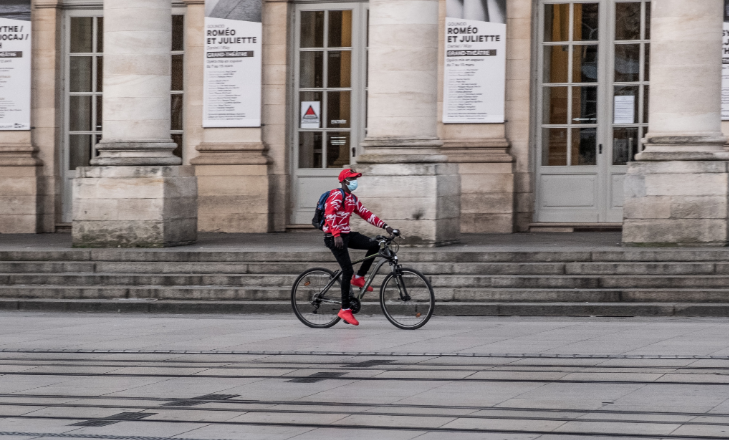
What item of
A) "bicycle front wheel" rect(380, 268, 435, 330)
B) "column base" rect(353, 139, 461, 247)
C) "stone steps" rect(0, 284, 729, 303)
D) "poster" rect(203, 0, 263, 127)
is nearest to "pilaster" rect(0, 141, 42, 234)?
"poster" rect(203, 0, 263, 127)

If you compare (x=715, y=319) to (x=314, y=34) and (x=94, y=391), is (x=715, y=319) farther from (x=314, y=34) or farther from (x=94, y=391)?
(x=314, y=34)

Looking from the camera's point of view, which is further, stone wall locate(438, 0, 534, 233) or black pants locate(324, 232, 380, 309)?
stone wall locate(438, 0, 534, 233)

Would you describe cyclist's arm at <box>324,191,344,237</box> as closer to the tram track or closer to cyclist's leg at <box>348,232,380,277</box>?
cyclist's leg at <box>348,232,380,277</box>

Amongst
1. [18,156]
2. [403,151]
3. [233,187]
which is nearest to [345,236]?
[403,151]

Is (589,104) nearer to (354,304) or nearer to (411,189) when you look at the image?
(411,189)

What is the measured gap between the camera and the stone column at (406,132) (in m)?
18.0

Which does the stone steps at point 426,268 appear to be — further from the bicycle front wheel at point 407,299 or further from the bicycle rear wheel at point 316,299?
the bicycle front wheel at point 407,299

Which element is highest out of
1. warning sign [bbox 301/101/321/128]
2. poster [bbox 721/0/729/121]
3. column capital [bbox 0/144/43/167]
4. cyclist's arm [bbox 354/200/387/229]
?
poster [bbox 721/0/729/121]

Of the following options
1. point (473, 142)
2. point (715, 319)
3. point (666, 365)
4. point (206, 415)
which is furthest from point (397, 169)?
point (206, 415)

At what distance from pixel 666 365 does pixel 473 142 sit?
11.4 metres

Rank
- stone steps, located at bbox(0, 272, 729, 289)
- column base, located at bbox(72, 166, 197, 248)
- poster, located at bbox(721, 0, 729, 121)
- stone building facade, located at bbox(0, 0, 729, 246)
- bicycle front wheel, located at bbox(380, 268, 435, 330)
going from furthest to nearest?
poster, located at bbox(721, 0, 729, 121) < column base, located at bbox(72, 166, 197, 248) < stone building facade, located at bbox(0, 0, 729, 246) < stone steps, located at bbox(0, 272, 729, 289) < bicycle front wheel, located at bbox(380, 268, 435, 330)

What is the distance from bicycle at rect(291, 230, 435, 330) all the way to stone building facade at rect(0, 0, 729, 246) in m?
4.08

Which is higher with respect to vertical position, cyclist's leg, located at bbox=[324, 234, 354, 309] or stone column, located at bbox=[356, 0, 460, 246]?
stone column, located at bbox=[356, 0, 460, 246]

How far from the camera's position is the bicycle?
13.5m
